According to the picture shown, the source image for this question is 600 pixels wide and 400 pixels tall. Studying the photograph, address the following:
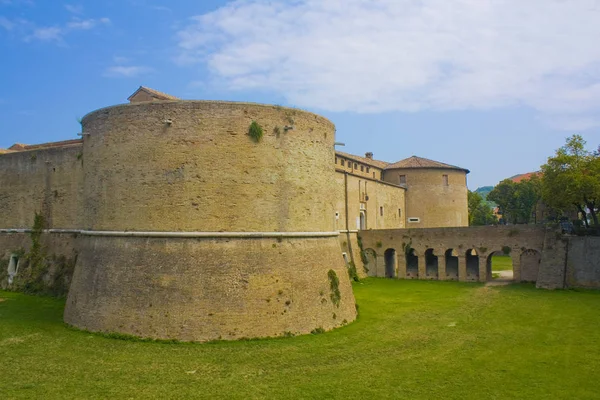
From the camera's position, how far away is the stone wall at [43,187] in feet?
78.4

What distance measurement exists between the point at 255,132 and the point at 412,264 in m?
21.2

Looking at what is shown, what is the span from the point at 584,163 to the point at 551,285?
7.92 m

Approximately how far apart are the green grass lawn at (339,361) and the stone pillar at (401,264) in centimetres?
1343

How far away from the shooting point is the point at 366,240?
34.0 metres

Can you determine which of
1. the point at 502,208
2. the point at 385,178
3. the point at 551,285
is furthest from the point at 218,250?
the point at 502,208

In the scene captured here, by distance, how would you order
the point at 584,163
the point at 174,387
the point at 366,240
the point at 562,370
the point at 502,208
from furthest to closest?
the point at 502,208 < the point at 366,240 < the point at 584,163 < the point at 562,370 < the point at 174,387

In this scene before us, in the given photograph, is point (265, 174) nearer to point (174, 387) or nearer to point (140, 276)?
point (140, 276)

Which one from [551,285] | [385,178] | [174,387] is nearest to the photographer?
[174,387]

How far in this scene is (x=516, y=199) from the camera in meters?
64.1

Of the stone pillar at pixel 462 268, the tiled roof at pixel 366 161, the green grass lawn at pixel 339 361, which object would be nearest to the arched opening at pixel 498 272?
the stone pillar at pixel 462 268

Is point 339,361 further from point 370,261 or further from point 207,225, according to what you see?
point 370,261

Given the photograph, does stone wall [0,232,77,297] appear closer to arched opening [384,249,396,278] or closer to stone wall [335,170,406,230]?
stone wall [335,170,406,230]

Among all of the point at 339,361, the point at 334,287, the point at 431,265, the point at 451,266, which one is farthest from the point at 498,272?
the point at 339,361

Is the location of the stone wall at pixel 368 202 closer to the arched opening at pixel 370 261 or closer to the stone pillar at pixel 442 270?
the arched opening at pixel 370 261
